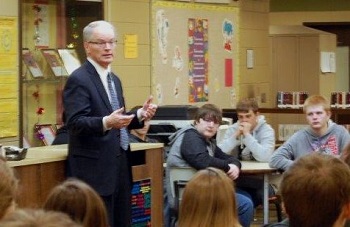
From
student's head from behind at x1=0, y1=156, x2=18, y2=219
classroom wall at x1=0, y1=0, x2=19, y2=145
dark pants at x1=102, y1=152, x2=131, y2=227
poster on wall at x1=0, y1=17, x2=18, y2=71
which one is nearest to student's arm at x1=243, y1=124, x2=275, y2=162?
classroom wall at x1=0, y1=0, x2=19, y2=145

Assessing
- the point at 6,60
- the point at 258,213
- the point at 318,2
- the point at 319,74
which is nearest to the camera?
the point at 6,60

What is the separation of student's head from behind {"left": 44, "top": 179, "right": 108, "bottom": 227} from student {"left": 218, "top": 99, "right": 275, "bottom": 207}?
4.83 m

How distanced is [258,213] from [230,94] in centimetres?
222

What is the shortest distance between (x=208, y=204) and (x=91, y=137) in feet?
4.79

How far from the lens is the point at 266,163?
7766 millimetres

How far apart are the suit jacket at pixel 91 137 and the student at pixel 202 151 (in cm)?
209

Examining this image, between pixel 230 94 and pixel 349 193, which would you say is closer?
pixel 349 193

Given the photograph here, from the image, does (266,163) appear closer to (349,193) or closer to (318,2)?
(349,193)

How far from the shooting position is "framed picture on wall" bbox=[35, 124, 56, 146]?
7.89 metres

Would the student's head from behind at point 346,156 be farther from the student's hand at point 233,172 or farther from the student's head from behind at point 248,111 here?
the student's head from behind at point 248,111

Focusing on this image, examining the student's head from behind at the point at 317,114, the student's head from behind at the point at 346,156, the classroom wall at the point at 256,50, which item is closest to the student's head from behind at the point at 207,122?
the student's head from behind at the point at 317,114

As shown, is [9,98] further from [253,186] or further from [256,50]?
[256,50]

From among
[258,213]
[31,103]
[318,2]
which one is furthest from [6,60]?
[318,2]

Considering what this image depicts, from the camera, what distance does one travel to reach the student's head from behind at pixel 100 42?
4.75m
